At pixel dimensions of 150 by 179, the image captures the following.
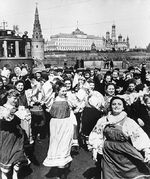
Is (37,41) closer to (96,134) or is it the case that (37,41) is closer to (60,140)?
(60,140)

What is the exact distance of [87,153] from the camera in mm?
6812

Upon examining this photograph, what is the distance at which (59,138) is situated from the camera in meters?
5.02

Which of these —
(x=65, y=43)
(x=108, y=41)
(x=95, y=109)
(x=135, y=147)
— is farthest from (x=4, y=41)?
(x=108, y=41)

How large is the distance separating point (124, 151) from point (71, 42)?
14969cm

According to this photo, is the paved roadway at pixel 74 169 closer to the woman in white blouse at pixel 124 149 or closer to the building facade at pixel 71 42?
the woman in white blouse at pixel 124 149

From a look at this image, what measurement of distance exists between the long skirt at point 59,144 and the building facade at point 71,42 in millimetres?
139084


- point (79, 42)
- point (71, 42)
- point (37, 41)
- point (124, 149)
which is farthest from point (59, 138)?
point (79, 42)

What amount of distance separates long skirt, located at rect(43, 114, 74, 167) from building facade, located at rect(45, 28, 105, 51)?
139084mm

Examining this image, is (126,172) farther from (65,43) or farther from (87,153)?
(65,43)

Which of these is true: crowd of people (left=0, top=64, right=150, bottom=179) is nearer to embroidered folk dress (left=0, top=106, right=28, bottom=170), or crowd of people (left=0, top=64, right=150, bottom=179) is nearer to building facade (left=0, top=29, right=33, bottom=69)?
embroidered folk dress (left=0, top=106, right=28, bottom=170)

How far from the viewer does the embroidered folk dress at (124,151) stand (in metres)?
3.80

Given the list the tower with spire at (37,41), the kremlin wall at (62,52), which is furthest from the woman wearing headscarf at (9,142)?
the tower with spire at (37,41)

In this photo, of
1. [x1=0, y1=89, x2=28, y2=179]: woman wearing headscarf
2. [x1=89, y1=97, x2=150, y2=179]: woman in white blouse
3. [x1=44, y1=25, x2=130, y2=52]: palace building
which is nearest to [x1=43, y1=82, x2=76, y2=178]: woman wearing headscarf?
[x1=0, y1=89, x2=28, y2=179]: woman wearing headscarf

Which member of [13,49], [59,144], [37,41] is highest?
[37,41]
